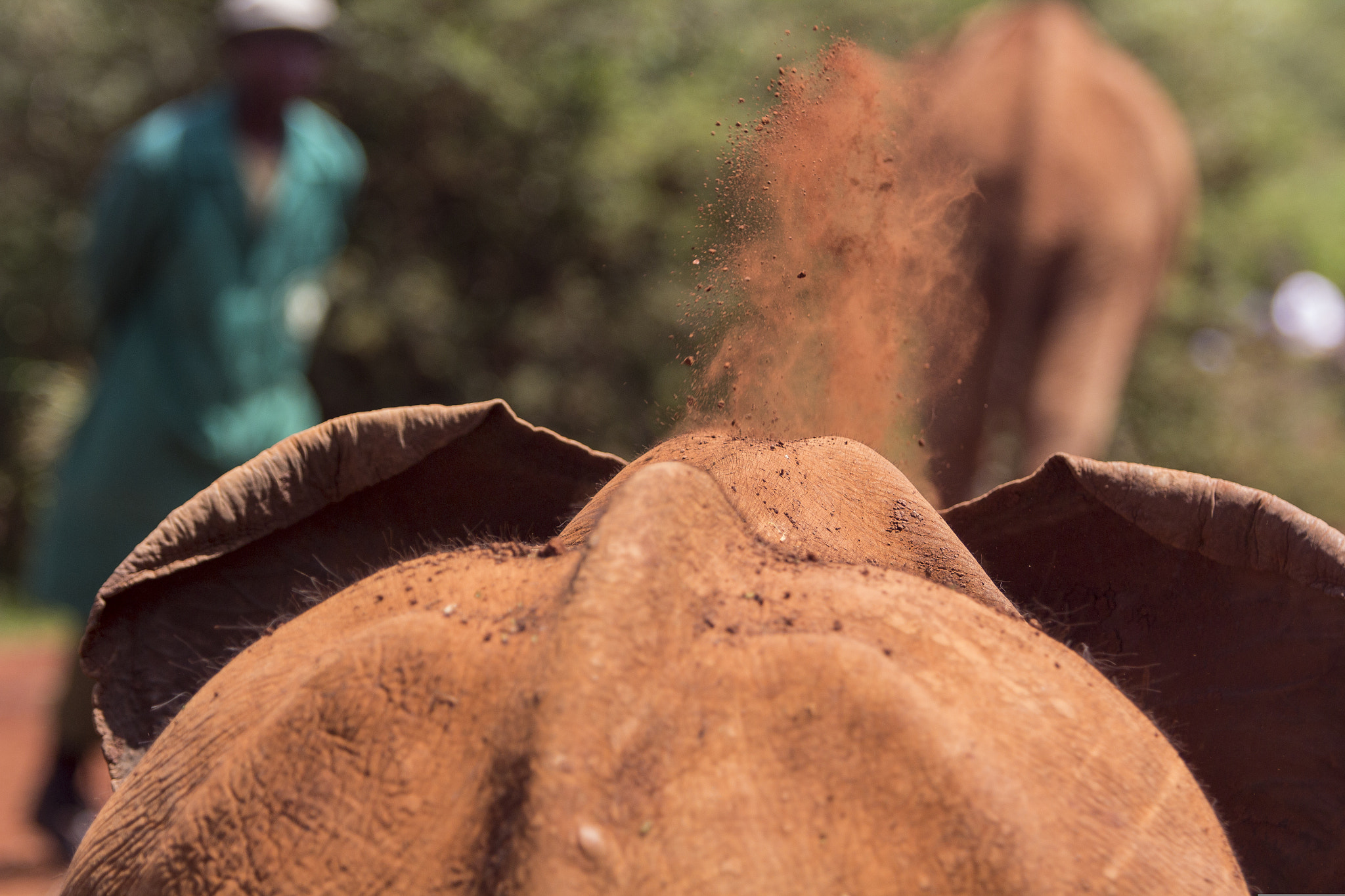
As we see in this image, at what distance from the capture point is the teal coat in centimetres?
429

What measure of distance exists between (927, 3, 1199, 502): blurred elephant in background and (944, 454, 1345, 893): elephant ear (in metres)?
3.28

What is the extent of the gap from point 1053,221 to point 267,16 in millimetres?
3073

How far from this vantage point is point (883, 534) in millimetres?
1500

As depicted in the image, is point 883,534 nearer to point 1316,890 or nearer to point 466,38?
point 1316,890

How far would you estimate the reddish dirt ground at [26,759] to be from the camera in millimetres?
5168

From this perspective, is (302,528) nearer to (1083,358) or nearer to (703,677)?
(703,677)

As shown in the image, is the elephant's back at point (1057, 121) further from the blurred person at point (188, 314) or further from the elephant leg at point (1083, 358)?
the blurred person at point (188, 314)

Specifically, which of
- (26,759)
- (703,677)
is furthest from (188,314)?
(703,677)

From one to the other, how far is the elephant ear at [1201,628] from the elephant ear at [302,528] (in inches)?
20.9

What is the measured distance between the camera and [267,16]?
4.69 m

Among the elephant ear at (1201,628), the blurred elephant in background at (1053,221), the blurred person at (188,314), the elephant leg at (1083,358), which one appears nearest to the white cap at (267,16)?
the blurred person at (188,314)

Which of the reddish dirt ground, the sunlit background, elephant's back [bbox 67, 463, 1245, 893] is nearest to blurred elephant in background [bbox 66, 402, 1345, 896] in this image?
elephant's back [bbox 67, 463, 1245, 893]

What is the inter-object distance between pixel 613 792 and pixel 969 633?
1.30 feet

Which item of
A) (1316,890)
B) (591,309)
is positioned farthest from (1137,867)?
(591,309)
